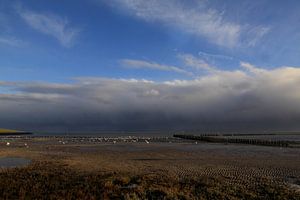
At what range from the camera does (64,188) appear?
1638cm

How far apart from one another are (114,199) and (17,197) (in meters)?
3.92

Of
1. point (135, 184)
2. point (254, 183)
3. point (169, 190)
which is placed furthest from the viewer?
point (254, 183)

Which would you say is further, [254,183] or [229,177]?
[229,177]

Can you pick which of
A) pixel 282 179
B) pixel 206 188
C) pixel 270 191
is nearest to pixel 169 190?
pixel 206 188

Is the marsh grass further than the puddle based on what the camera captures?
No

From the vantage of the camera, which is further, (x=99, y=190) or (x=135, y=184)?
(x=135, y=184)

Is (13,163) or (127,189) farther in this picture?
(13,163)

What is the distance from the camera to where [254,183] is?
62.4 ft

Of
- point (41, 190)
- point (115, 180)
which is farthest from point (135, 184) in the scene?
point (41, 190)

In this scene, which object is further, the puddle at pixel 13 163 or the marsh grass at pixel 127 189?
the puddle at pixel 13 163

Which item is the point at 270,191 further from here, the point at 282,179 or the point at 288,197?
the point at 282,179

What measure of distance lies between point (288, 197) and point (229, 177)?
6528 mm

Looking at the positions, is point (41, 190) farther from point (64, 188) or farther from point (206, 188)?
point (206, 188)

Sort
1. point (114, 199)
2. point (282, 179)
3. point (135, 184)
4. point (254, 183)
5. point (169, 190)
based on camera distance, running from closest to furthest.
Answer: point (114, 199)
point (169, 190)
point (135, 184)
point (254, 183)
point (282, 179)
